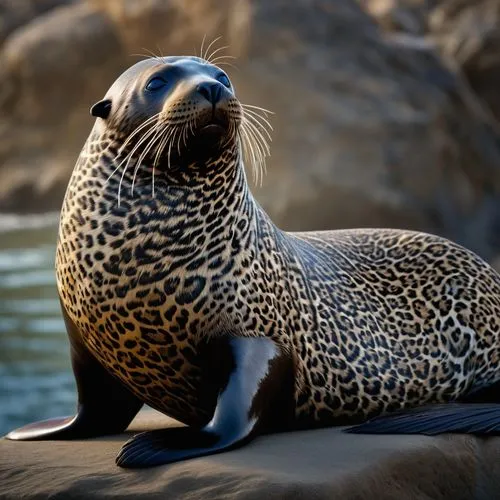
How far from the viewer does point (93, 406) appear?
5.82 metres

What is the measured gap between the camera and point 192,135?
5148 millimetres

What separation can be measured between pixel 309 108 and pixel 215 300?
1088 centimetres

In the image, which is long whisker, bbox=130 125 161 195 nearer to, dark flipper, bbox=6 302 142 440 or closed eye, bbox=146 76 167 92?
closed eye, bbox=146 76 167 92

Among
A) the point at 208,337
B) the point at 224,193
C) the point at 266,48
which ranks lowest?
the point at 208,337

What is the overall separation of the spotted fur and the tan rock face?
9.34 meters

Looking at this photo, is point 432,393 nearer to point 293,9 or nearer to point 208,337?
point 208,337

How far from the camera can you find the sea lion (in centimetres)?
517

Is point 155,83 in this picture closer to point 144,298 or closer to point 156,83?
point 156,83

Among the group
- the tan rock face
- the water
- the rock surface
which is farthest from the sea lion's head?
the tan rock face

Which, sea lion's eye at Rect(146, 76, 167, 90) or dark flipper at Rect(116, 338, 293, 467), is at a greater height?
sea lion's eye at Rect(146, 76, 167, 90)

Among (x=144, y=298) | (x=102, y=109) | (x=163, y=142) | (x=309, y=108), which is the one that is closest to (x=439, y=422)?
(x=144, y=298)

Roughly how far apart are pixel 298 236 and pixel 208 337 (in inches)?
49.8

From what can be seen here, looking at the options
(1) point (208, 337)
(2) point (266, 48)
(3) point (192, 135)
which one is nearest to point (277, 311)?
(1) point (208, 337)

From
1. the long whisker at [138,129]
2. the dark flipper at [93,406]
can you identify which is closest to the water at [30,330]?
the dark flipper at [93,406]
